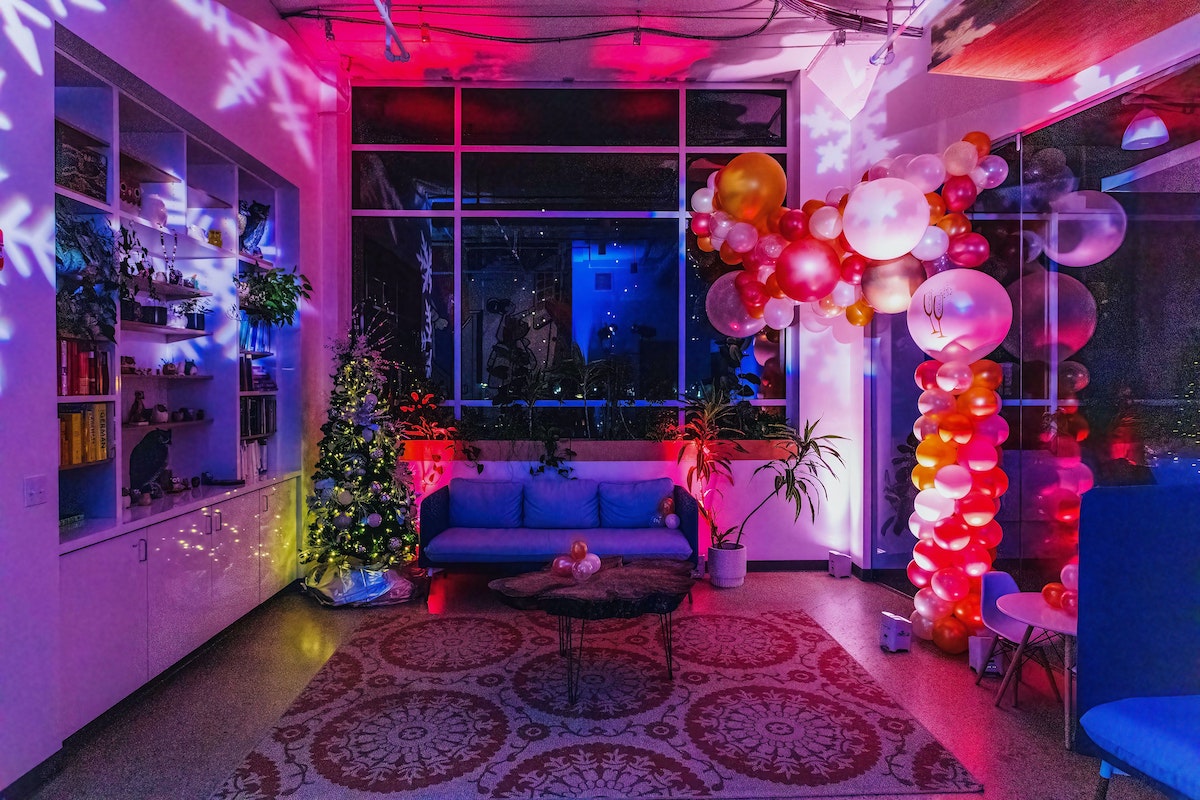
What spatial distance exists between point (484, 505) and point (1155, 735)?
439cm

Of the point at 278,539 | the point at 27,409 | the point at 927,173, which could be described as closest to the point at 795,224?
the point at 927,173

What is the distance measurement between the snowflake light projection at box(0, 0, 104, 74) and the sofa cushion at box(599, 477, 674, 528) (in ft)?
14.1

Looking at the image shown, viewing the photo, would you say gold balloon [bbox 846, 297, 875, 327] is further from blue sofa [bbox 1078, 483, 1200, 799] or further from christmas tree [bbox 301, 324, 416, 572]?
christmas tree [bbox 301, 324, 416, 572]

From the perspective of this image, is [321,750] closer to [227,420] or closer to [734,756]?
[734,756]

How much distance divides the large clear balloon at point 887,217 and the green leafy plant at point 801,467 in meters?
2.30

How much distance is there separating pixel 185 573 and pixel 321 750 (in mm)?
1503

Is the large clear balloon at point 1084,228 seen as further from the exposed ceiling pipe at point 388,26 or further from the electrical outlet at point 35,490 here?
the electrical outlet at point 35,490

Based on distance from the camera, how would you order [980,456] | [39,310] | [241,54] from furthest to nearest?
[241,54] < [980,456] < [39,310]

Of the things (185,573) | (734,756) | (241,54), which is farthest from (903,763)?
(241,54)

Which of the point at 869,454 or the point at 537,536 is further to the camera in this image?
the point at 869,454

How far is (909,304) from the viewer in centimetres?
390

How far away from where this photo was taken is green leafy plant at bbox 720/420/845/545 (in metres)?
5.74

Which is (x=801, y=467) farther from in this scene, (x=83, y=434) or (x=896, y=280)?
(x=83, y=434)

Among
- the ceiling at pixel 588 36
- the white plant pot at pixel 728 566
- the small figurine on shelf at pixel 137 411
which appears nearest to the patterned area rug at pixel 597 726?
the white plant pot at pixel 728 566
